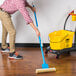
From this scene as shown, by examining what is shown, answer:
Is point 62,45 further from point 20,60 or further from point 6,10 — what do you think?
point 6,10

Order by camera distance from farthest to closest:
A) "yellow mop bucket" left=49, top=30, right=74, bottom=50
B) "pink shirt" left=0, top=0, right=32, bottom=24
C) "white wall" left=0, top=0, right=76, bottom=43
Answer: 1. "white wall" left=0, top=0, right=76, bottom=43
2. "yellow mop bucket" left=49, top=30, right=74, bottom=50
3. "pink shirt" left=0, top=0, right=32, bottom=24

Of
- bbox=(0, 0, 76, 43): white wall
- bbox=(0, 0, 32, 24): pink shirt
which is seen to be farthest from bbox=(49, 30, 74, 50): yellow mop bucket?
bbox=(0, 0, 32, 24): pink shirt

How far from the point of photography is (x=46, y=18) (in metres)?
2.60

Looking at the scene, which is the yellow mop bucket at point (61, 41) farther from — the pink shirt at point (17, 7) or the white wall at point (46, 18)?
the pink shirt at point (17, 7)

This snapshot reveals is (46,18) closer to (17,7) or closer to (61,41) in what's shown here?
(61,41)

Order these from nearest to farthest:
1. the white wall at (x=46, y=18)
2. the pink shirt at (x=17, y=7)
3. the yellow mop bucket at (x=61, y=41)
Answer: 1. the pink shirt at (x=17, y=7)
2. the yellow mop bucket at (x=61, y=41)
3. the white wall at (x=46, y=18)

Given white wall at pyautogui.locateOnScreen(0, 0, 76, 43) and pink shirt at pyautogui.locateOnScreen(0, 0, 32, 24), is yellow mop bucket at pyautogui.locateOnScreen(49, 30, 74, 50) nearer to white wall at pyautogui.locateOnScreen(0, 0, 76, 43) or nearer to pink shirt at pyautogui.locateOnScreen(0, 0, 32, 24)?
white wall at pyautogui.locateOnScreen(0, 0, 76, 43)

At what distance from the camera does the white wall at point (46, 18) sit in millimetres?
2521

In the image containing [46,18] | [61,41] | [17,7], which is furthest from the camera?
[46,18]

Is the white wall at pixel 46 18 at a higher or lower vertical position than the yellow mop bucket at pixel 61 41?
higher

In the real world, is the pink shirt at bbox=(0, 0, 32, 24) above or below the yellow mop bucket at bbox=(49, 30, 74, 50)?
above

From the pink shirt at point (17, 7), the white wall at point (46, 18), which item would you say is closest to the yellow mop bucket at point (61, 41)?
the white wall at point (46, 18)

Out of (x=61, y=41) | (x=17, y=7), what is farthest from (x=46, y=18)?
(x=17, y=7)

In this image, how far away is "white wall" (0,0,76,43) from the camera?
2.52 meters
